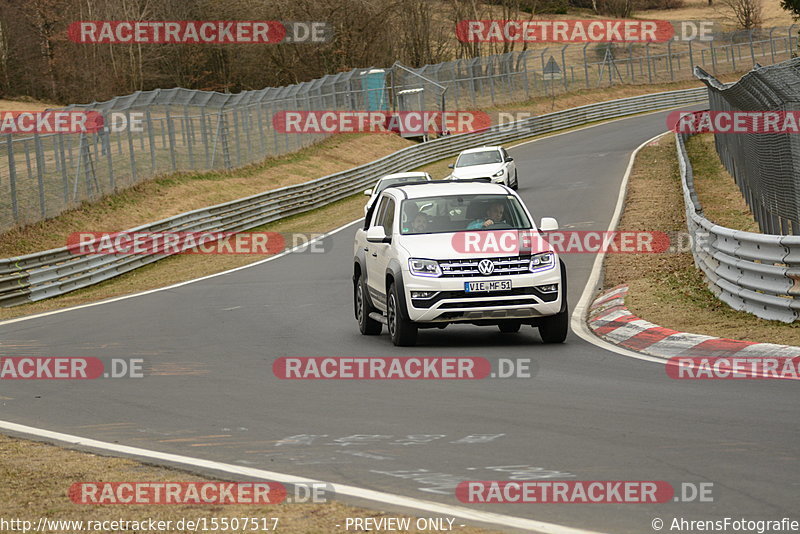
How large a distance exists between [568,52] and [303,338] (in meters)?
62.5

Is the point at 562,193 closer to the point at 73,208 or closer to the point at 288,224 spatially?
the point at 288,224

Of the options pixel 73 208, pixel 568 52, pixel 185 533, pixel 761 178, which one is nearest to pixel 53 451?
pixel 185 533

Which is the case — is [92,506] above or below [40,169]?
below

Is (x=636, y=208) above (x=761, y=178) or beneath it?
beneath

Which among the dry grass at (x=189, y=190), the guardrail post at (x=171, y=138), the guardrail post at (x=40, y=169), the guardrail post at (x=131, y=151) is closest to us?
the guardrail post at (x=40, y=169)

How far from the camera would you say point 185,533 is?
594 cm

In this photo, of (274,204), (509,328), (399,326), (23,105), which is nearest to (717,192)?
(274,204)

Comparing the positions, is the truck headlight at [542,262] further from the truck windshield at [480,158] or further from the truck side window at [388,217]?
the truck windshield at [480,158]

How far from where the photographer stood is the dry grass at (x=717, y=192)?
23766mm

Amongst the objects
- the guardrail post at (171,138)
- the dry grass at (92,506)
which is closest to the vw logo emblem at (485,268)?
the dry grass at (92,506)

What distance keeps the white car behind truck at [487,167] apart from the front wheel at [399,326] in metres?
21.2

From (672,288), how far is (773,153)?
231cm

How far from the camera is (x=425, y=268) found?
499 inches

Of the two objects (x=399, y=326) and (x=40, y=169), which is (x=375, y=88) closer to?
(x=40, y=169)
